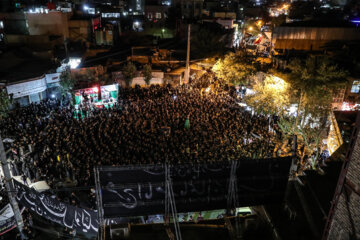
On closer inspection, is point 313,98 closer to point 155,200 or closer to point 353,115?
point 353,115

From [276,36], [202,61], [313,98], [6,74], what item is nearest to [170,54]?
[202,61]

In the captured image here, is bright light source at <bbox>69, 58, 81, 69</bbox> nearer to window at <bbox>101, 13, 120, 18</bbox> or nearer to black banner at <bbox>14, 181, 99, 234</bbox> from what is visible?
window at <bbox>101, 13, 120, 18</bbox>

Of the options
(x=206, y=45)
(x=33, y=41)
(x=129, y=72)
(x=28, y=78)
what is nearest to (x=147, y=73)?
(x=129, y=72)

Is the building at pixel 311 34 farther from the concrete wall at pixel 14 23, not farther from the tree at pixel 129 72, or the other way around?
the concrete wall at pixel 14 23

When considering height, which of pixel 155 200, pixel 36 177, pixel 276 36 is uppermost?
pixel 276 36

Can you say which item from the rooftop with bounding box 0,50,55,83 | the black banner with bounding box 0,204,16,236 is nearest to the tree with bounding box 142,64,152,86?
the rooftop with bounding box 0,50,55,83

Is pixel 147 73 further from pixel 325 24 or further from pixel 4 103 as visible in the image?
pixel 325 24

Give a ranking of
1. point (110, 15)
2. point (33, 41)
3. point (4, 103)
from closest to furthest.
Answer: point (4, 103), point (33, 41), point (110, 15)
